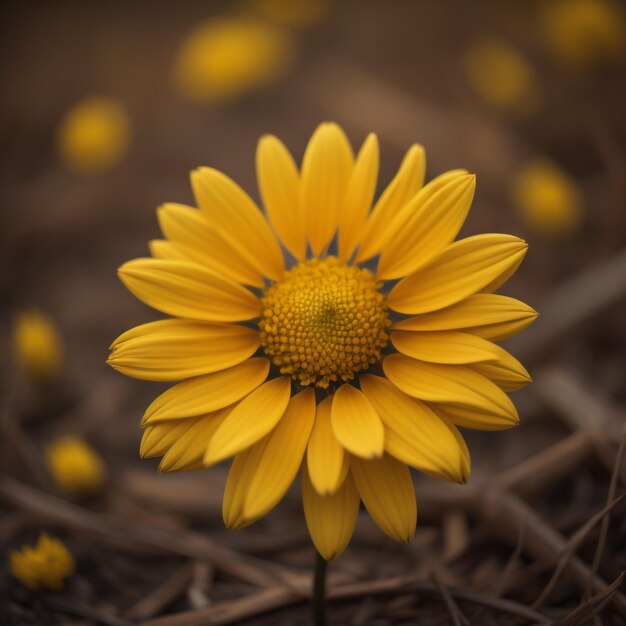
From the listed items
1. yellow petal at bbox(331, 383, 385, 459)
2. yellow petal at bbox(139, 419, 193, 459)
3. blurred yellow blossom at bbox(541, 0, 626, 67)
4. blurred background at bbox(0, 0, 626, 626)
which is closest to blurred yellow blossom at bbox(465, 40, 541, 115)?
blurred background at bbox(0, 0, 626, 626)

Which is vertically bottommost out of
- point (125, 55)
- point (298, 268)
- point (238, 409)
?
point (238, 409)

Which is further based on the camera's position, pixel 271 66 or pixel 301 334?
pixel 271 66

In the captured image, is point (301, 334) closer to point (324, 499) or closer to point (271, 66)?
point (324, 499)

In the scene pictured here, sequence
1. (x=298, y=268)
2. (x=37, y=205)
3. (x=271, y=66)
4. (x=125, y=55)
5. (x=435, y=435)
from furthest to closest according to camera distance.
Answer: (x=125, y=55) → (x=271, y=66) → (x=37, y=205) → (x=298, y=268) → (x=435, y=435)

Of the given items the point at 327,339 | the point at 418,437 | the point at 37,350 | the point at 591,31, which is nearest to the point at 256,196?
the point at 37,350

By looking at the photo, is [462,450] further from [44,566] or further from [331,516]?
[44,566]

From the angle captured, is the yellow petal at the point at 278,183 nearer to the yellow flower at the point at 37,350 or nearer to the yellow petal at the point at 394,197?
the yellow petal at the point at 394,197

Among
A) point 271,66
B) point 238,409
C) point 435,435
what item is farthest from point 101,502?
point 271,66
